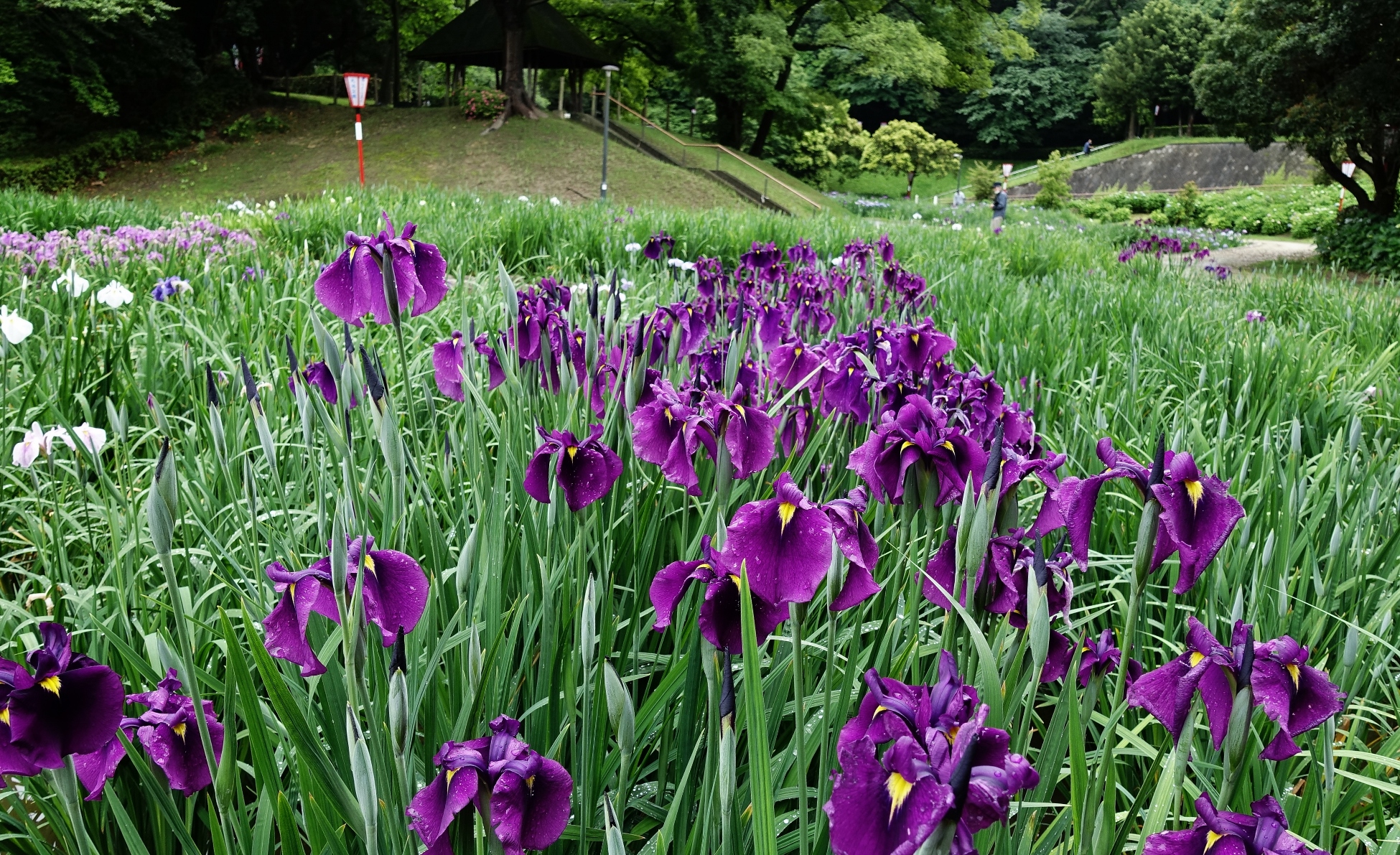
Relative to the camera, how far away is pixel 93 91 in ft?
64.3

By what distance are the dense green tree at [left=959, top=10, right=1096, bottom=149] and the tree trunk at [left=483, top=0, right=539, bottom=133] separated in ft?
116

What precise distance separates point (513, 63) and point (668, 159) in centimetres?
492

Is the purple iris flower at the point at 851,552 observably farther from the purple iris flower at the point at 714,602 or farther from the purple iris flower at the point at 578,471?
the purple iris flower at the point at 578,471

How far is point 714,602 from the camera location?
0.79m

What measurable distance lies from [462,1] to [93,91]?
469 inches

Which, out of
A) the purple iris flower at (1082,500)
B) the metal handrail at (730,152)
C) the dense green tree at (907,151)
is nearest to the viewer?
the purple iris flower at (1082,500)

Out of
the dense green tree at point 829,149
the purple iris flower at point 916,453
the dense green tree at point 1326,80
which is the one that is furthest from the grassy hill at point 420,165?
the purple iris flower at point 916,453

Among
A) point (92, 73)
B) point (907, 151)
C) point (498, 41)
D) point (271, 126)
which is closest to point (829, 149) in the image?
point (907, 151)

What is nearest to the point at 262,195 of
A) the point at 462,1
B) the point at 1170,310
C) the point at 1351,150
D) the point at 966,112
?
the point at 462,1

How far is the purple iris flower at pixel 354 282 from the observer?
139 centimetres

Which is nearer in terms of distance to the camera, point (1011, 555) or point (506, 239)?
point (1011, 555)

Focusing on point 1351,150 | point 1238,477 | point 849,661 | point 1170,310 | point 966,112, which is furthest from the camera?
point 966,112

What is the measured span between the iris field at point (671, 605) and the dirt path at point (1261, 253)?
51.3ft

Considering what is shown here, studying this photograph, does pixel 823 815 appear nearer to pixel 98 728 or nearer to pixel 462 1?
pixel 98 728
